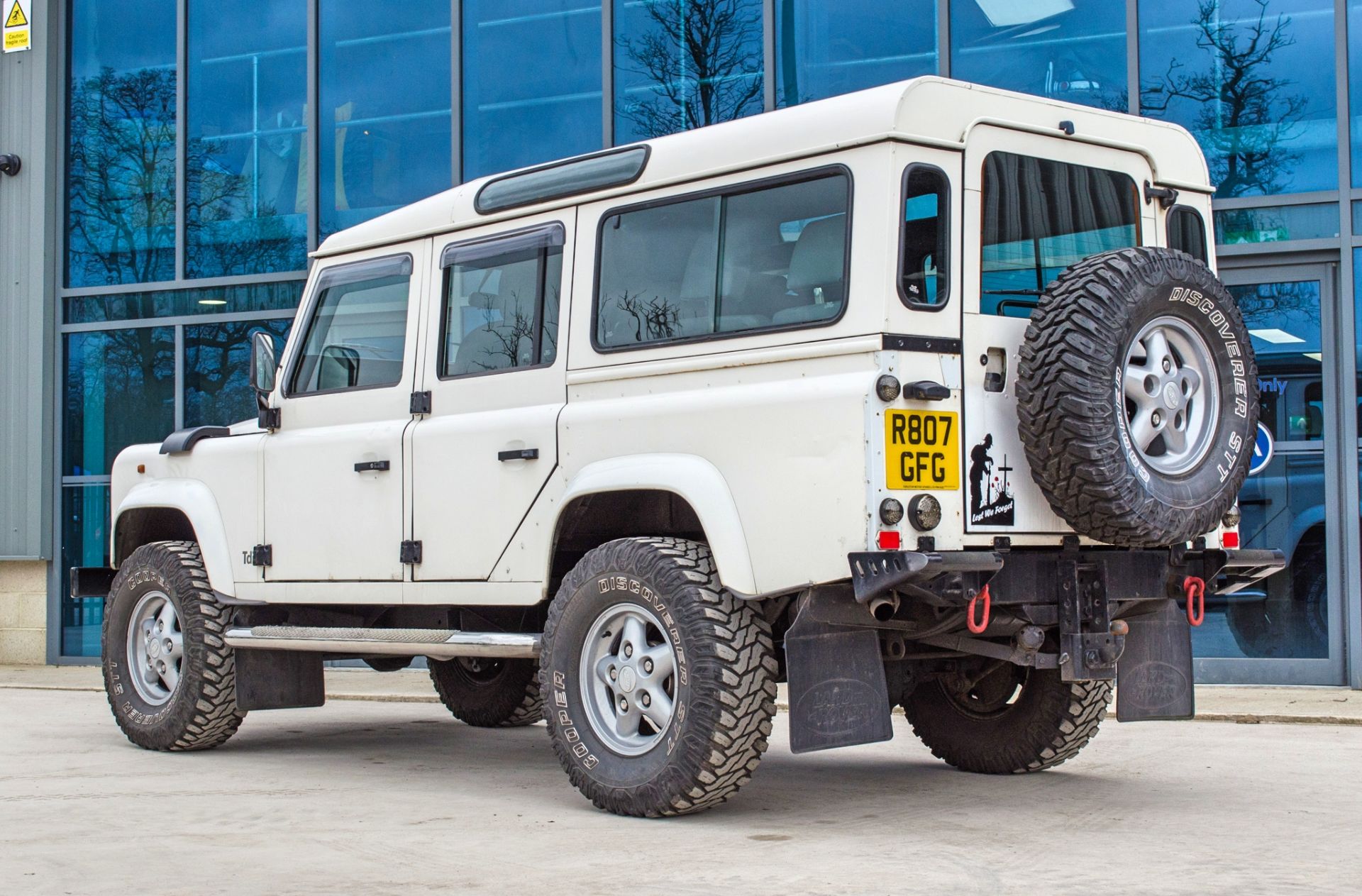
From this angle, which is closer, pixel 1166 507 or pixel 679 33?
pixel 1166 507

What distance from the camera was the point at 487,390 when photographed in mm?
7402

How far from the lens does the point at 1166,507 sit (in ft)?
19.6

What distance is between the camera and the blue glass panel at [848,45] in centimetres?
1261

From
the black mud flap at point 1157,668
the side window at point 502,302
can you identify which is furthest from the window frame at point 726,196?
the black mud flap at point 1157,668

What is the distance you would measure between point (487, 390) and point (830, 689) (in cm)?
228

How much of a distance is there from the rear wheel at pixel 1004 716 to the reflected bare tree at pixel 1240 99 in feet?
18.4

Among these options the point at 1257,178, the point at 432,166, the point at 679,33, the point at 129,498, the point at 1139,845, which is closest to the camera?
Result: the point at 1139,845

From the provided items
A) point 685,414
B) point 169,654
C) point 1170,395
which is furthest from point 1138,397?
point 169,654

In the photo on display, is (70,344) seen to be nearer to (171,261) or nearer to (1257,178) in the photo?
(171,261)

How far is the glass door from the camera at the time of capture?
37.4ft

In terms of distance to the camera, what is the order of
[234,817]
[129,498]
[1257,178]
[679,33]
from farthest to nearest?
1. [679,33]
2. [1257,178]
3. [129,498]
4. [234,817]

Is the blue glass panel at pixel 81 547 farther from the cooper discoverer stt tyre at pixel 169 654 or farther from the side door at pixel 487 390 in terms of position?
the side door at pixel 487 390

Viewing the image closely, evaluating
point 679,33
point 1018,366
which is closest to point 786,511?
point 1018,366

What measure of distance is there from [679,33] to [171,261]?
5.36 meters
